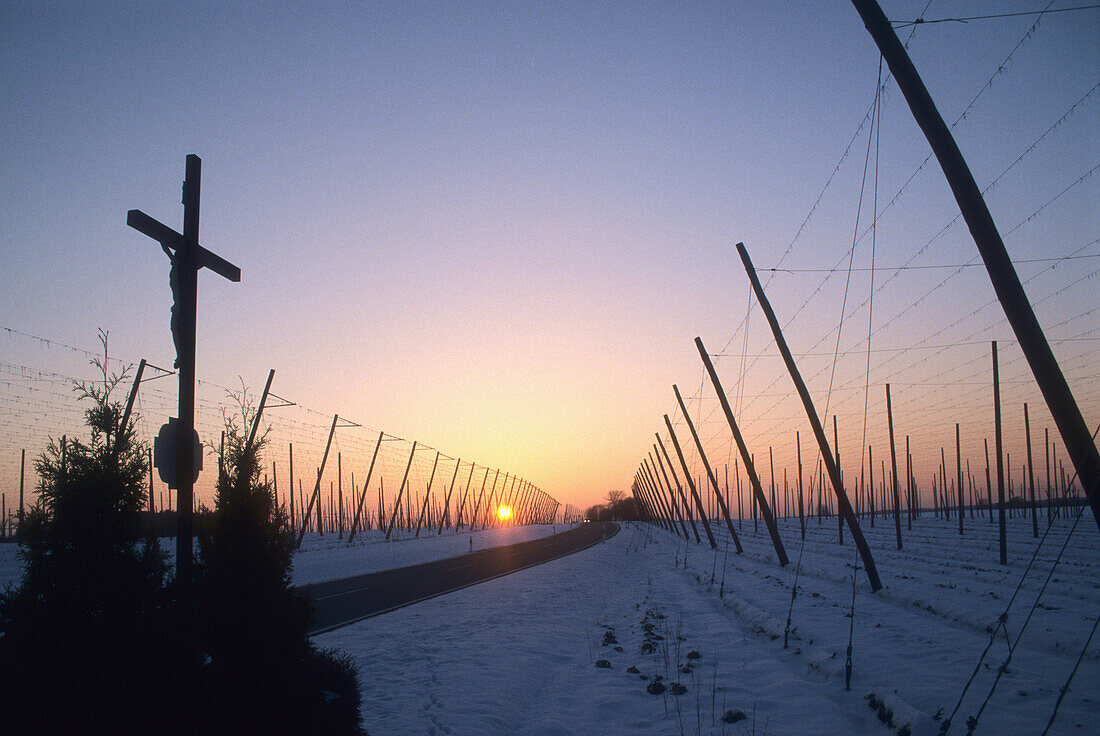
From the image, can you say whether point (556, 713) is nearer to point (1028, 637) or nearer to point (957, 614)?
point (1028, 637)

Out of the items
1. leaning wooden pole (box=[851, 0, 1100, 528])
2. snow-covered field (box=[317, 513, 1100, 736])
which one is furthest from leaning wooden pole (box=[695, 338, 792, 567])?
leaning wooden pole (box=[851, 0, 1100, 528])

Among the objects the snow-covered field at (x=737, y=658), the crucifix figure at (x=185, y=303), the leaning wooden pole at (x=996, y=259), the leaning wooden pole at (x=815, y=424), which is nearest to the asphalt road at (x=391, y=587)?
the snow-covered field at (x=737, y=658)

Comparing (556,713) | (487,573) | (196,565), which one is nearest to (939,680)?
(556,713)

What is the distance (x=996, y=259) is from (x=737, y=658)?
622 centimetres

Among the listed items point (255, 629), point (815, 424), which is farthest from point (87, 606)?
point (815, 424)

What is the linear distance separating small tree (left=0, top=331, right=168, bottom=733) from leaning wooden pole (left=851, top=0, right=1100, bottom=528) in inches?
307

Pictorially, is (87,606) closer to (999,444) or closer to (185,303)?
(185,303)

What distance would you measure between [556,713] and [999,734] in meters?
4.26

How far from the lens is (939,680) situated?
6953 mm

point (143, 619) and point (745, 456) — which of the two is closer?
point (143, 619)

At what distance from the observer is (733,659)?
29.8ft

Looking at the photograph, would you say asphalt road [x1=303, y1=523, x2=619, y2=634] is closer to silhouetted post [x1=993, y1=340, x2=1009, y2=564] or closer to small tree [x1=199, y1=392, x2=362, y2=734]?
small tree [x1=199, y1=392, x2=362, y2=734]

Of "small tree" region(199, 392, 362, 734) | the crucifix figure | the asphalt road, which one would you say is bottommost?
the asphalt road

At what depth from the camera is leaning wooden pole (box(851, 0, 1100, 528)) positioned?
5691 mm
